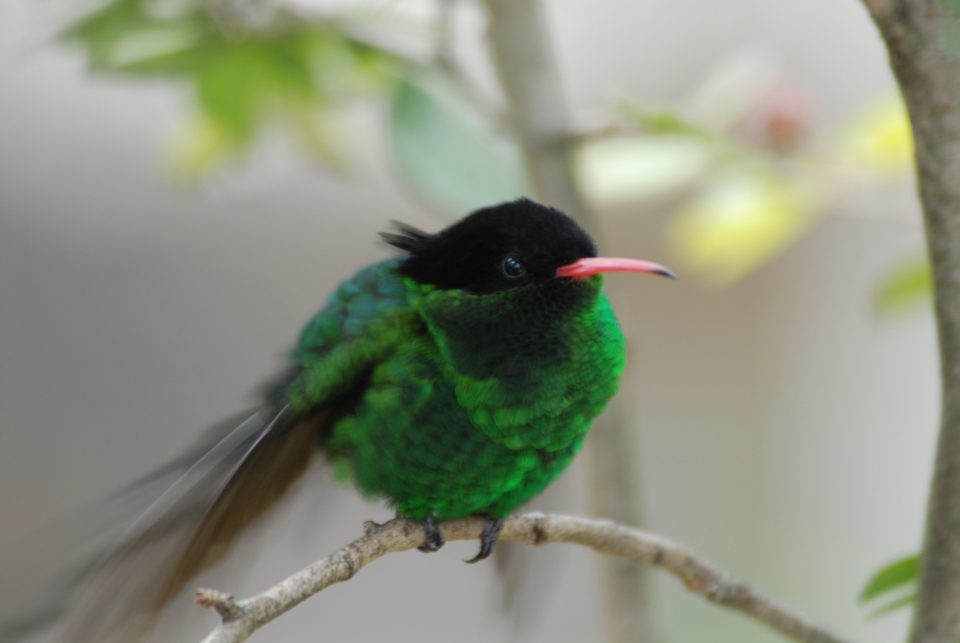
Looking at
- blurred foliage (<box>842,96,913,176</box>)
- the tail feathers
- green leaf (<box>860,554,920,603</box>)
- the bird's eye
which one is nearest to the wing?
the tail feathers

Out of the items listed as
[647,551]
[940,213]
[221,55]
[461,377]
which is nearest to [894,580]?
[647,551]

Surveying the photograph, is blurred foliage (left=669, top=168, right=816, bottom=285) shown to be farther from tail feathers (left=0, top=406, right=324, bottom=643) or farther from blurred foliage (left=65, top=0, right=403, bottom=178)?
tail feathers (left=0, top=406, right=324, bottom=643)

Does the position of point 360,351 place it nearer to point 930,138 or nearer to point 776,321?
point 930,138

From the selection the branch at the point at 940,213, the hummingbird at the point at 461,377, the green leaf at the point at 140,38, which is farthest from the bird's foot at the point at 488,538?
the green leaf at the point at 140,38

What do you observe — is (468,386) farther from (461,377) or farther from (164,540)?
(164,540)

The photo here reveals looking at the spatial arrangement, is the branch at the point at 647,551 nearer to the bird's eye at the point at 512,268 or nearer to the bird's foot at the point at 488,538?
the bird's foot at the point at 488,538
